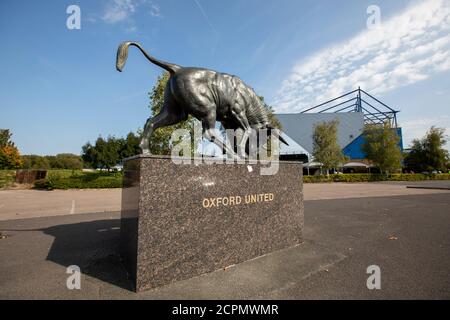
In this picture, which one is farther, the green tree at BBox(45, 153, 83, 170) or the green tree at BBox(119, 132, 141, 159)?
the green tree at BBox(45, 153, 83, 170)

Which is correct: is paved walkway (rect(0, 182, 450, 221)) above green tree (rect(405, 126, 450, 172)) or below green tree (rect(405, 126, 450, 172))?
below

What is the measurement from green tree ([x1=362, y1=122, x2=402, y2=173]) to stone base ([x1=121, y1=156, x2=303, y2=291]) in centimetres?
3877

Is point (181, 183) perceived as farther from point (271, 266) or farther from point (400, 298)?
point (400, 298)

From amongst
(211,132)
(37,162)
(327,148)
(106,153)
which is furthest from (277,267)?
(37,162)

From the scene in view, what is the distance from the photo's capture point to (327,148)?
3962cm

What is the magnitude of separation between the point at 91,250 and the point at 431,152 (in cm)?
4672

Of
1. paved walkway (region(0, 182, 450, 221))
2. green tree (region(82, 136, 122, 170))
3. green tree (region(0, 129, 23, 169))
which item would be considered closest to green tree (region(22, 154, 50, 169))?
green tree (region(0, 129, 23, 169))

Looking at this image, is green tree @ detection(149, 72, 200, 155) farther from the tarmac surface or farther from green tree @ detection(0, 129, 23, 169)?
green tree @ detection(0, 129, 23, 169)

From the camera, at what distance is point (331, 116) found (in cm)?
6600

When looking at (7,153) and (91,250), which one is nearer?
(91,250)

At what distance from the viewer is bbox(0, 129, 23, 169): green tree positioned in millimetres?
38634

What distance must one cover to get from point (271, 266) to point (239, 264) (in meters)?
0.50

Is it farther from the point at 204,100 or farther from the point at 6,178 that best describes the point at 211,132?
the point at 6,178

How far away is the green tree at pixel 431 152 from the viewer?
35844 millimetres
